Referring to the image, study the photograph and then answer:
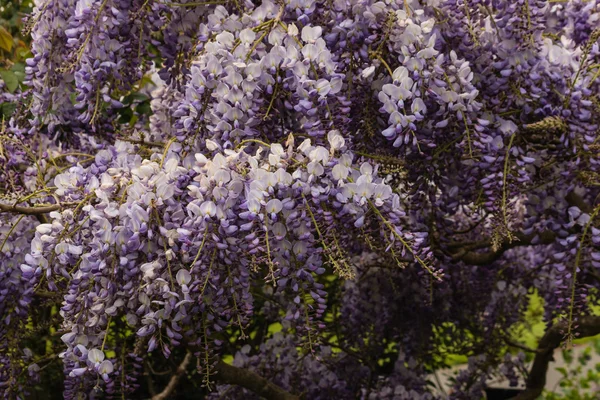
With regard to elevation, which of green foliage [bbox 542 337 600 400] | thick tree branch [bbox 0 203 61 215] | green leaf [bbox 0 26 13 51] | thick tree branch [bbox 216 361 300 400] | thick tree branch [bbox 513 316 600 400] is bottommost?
thick tree branch [bbox 216 361 300 400]

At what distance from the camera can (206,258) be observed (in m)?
1.92

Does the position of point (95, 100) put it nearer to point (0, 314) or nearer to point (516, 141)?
point (0, 314)

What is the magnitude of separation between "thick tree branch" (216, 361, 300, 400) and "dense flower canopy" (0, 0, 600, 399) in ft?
0.05

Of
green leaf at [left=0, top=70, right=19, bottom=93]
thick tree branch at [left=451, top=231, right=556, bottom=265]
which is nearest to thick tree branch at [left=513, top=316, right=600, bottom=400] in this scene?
thick tree branch at [left=451, top=231, right=556, bottom=265]

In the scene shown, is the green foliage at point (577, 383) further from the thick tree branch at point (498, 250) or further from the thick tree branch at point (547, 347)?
the thick tree branch at point (498, 250)

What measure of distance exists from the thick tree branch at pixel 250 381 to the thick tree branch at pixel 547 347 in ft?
3.66

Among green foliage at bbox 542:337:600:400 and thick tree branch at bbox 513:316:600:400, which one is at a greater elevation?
green foliage at bbox 542:337:600:400

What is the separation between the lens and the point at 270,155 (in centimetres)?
191

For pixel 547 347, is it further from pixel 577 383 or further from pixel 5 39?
pixel 577 383

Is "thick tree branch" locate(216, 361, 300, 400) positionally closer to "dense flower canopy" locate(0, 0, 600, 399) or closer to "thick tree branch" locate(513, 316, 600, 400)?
"dense flower canopy" locate(0, 0, 600, 399)

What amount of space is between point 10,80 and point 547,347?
8.01ft

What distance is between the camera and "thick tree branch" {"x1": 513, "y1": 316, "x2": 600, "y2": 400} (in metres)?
3.13

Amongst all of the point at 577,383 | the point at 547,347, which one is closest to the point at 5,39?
the point at 547,347

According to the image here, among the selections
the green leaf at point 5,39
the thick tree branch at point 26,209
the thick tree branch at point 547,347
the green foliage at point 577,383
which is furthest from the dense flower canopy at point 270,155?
the green foliage at point 577,383
